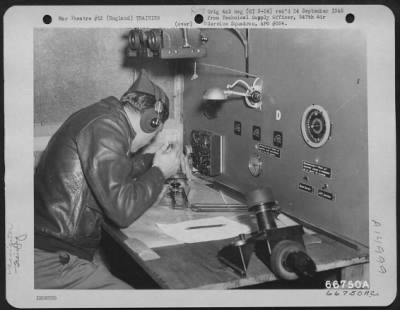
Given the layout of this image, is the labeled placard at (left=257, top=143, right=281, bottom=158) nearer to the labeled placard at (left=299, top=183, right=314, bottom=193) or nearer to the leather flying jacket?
the labeled placard at (left=299, top=183, right=314, bottom=193)

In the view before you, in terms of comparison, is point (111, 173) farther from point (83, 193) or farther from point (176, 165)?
point (176, 165)

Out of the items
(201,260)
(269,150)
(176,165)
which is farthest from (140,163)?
(201,260)

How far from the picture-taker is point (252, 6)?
1.63 m

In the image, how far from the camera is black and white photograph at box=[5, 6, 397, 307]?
5.24ft

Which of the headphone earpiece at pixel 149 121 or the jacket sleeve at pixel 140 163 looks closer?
the headphone earpiece at pixel 149 121

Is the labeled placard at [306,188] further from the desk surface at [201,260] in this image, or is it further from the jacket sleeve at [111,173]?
the jacket sleeve at [111,173]

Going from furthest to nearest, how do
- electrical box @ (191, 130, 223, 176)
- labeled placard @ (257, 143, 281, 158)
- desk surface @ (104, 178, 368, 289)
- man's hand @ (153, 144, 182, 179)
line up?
electrical box @ (191, 130, 223, 176), labeled placard @ (257, 143, 281, 158), man's hand @ (153, 144, 182, 179), desk surface @ (104, 178, 368, 289)

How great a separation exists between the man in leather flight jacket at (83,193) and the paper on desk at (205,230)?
5.1 inches

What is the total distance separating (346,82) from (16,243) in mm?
1114

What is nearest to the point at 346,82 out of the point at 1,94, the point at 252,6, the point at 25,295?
the point at 252,6

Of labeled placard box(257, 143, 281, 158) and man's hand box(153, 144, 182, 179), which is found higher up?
labeled placard box(257, 143, 281, 158)

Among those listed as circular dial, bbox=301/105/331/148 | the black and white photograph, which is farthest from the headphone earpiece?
circular dial, bbox=301/105/331/148

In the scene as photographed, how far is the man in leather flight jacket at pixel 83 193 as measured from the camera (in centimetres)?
168

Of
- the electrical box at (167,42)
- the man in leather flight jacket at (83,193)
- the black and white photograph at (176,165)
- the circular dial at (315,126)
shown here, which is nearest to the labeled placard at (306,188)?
the black and white photograph at (176,165)
